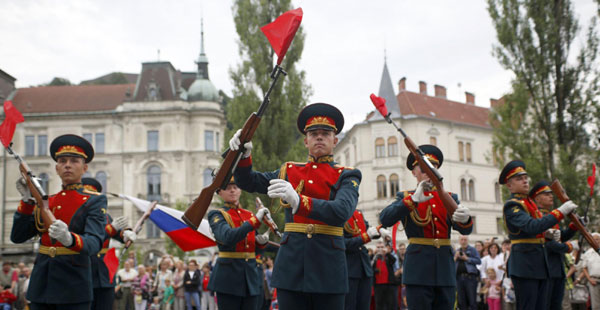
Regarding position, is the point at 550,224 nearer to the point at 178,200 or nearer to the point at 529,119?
the point at 529,119

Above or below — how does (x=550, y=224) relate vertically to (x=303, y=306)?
above

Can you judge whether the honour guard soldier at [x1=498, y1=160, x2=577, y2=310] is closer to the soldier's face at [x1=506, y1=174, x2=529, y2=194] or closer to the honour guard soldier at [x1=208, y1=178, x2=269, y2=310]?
the soldier's face at [x1=506, y1=174, x2=529, y2=194]

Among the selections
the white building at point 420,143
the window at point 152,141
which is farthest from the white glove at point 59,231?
the window at point 152,141

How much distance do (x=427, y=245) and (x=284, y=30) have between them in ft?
11.0

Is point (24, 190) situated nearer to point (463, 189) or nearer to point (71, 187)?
point (71, 187)

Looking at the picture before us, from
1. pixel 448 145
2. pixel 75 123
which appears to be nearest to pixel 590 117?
pixel 448 145

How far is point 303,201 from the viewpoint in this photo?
462cm

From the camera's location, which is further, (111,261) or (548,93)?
(548,93)

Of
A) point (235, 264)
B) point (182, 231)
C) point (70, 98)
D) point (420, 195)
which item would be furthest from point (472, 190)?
point (420, 195)

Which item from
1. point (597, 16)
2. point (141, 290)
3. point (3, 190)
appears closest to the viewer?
point (141, 290)

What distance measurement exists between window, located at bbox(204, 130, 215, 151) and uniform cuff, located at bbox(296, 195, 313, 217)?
2122 inches

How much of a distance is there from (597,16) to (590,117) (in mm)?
3815

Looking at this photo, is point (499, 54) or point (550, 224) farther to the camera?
point (499, 54)

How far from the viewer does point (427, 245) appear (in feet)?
22.6
